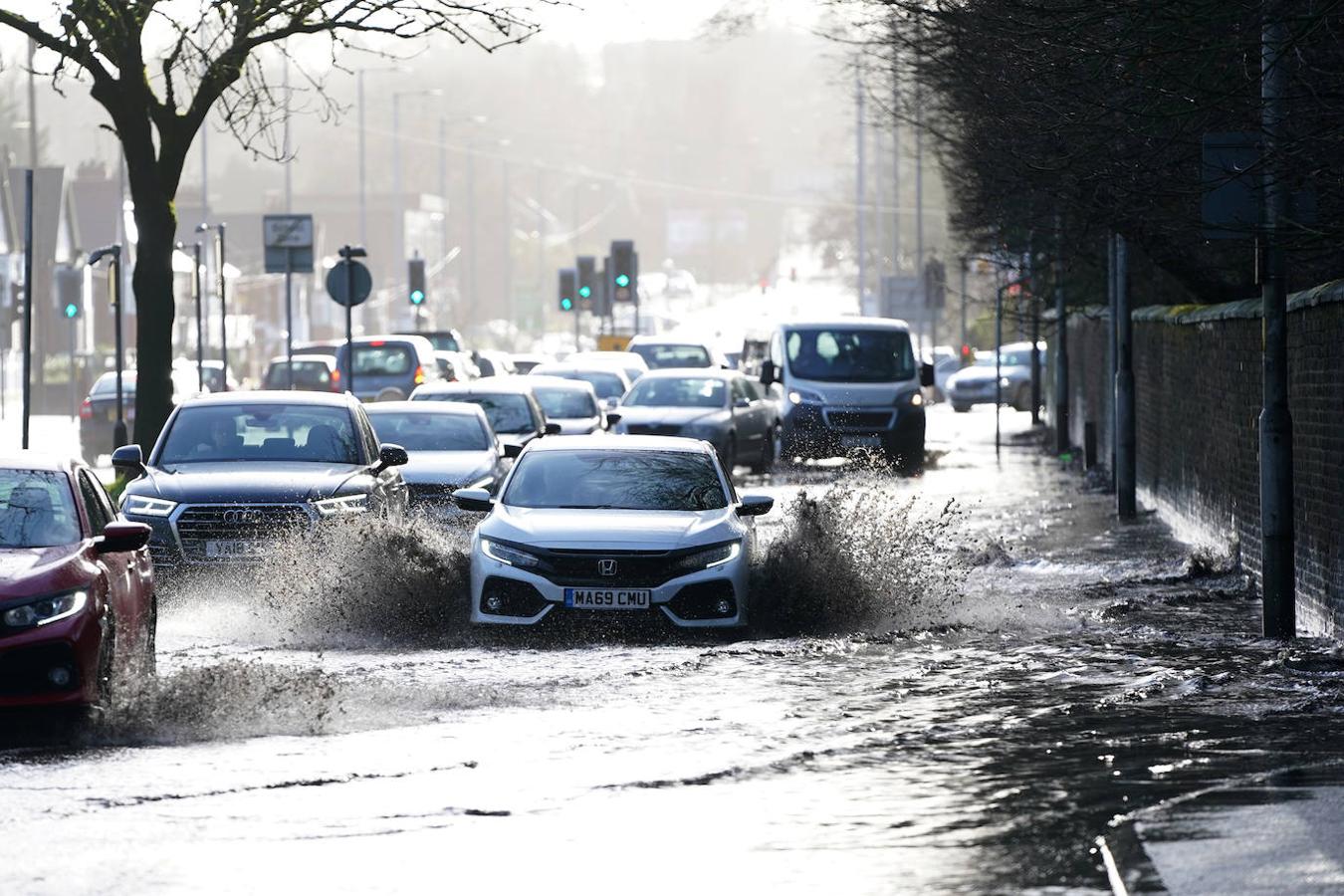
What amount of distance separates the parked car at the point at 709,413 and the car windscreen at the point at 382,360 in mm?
5048

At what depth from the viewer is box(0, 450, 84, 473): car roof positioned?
12.4 m

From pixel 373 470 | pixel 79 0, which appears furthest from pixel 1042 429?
pixel 373 470

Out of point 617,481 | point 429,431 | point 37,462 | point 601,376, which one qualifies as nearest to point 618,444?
point 617,481

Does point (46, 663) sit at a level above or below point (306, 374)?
below

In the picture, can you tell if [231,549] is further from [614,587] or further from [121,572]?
[121,572]

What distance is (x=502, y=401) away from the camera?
28.6 meters

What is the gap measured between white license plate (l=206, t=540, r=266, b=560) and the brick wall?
264 inches

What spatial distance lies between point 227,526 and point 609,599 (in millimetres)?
3856

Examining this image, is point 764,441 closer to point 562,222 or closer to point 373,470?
point 373,470

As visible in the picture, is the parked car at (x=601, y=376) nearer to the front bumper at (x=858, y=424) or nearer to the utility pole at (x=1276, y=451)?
the front bumper at (x=858, y=424)

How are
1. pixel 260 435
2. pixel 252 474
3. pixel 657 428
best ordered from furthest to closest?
pixel 657 428 < pixel 260 435 < pixel 252 474

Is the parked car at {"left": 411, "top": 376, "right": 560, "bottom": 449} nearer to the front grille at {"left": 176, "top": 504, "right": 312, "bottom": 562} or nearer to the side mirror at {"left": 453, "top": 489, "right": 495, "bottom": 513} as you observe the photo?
the front grille at {"left": 176, "top": 504, "right": 312, "bottom": 562}

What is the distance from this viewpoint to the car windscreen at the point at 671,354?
5453 centimetres

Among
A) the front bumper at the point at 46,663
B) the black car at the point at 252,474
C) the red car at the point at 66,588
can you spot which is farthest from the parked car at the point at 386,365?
the front bumper at the point at 46,663
